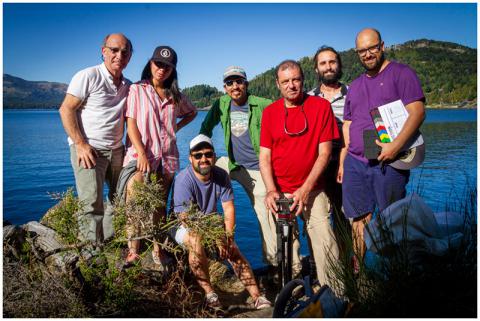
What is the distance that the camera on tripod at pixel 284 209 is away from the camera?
369cm

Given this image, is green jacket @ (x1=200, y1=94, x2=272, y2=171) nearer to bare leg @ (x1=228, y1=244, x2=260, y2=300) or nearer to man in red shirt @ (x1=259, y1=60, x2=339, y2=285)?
man in red shirt @ (x1=259, y1=60, x2=339, y2=285)

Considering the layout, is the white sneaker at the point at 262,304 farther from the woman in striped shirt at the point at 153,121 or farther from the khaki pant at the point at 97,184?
the khaki pant at the point at 97,184

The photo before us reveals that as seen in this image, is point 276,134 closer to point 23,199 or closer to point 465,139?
point 23,199

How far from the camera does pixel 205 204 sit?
408cm

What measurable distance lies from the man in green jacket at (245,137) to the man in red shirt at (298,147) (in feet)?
1.78

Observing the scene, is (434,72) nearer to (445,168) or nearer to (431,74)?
(431,74)

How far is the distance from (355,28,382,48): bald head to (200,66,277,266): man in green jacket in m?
1.20

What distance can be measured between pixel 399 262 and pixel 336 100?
7.45 feet

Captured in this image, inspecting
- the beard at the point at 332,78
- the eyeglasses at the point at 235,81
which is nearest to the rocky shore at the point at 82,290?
the eyeglasses at the point at 235,81

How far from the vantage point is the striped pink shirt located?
13.5 feet

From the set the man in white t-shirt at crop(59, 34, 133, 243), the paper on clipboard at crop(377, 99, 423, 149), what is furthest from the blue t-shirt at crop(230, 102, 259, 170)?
the paper on clipboard at crop(377, 99, 423, 149)

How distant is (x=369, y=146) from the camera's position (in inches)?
144

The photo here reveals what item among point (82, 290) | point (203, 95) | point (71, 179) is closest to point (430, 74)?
point (203, 95)

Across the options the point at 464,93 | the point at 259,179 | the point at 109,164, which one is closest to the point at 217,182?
A: the point at 259,179
